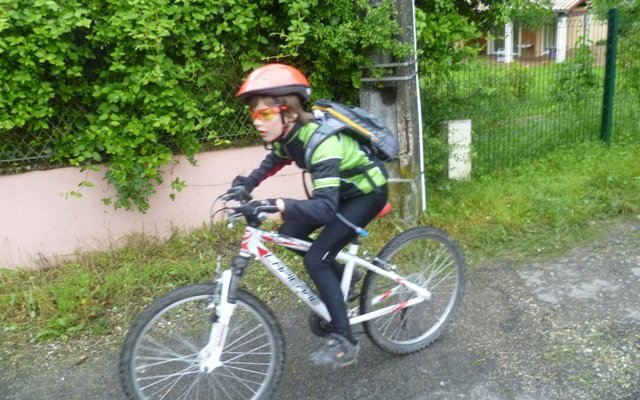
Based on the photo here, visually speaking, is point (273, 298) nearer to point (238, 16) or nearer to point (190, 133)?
point (190, 133)

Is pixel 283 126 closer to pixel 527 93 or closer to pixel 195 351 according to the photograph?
pixel 195 351

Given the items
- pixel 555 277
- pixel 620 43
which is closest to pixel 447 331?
pixel 555 277

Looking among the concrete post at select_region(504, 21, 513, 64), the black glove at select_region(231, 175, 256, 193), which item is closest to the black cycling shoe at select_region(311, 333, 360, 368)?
the black glove at select_region(231, 175, 256, 193)

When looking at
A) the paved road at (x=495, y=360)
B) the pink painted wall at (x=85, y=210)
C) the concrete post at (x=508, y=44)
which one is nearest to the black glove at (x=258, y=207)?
the paved road at (x=495, y=360)

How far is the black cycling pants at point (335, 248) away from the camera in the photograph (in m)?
2.97

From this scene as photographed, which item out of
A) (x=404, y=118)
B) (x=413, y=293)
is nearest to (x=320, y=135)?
(x=413, y=293)

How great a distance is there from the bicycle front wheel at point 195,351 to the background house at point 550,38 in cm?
410

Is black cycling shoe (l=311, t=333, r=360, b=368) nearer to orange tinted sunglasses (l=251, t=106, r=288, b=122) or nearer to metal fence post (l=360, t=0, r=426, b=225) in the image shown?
orange tinted sunglasses (l=251, t=106, r=288, b=122)

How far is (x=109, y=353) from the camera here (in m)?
3.62

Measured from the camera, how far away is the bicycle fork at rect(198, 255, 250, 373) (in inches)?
105

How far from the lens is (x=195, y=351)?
296cm

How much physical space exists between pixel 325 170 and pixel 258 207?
354 millimetres

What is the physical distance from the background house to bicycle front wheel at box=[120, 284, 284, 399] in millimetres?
4105

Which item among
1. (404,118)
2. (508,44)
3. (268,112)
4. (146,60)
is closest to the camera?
(268,112)
